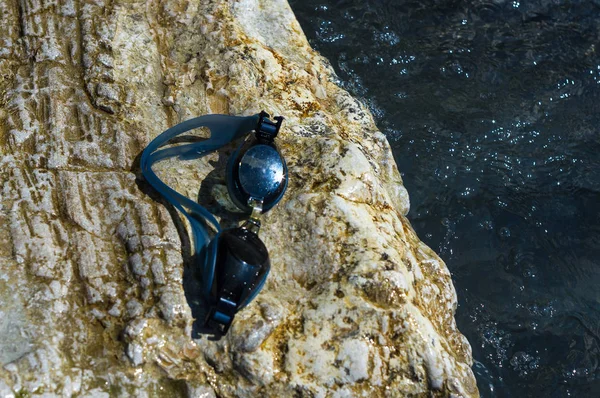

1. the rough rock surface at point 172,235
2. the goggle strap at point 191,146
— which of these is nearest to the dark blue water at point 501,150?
the rough rock surface at point 172,235

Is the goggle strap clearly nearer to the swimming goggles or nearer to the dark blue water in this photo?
the swimming goggles

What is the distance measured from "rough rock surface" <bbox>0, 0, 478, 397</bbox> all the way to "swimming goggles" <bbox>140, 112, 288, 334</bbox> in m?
0.07

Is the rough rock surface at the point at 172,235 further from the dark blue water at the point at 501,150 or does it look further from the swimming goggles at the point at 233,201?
the dark blue water at the point at 501,150

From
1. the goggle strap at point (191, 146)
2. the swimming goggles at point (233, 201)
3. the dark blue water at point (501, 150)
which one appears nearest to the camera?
the swimming goggles at point (233, 201)

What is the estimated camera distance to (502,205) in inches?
128

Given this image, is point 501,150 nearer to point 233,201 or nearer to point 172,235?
point 233,201

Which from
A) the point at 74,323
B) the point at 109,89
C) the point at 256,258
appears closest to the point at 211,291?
the point at 256,258

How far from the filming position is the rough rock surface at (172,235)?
6.48 ft

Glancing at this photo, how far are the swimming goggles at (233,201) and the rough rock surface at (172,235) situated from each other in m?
0.07

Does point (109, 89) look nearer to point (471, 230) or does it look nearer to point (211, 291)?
point (211, 291)

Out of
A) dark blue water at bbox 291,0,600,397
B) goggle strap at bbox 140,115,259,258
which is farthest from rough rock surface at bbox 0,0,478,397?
dark blue water at bbox 291,0,600,397

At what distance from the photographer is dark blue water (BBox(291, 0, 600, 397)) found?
9.50ft

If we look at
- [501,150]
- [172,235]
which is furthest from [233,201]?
[501,150]

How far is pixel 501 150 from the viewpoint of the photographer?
3.46 m
